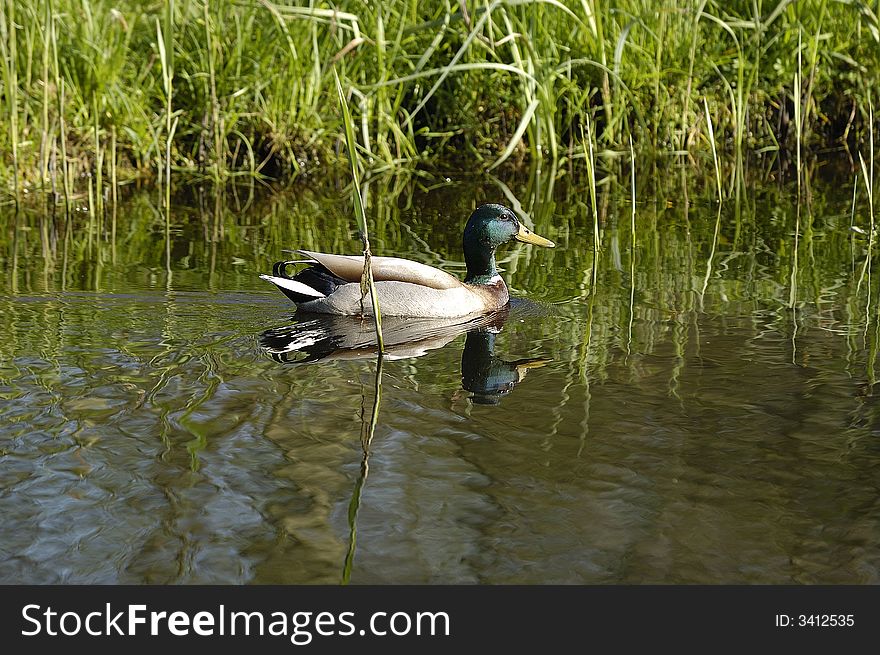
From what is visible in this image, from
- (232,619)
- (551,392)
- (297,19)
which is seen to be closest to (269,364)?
(551,392)

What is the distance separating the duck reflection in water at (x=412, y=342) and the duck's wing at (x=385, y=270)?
19cm

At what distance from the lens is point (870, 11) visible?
35.2 feet

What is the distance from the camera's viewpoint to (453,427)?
14.7 ft

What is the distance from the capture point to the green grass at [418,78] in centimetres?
1026

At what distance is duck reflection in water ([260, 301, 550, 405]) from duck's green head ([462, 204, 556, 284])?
0.34 metres

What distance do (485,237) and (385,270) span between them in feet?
2.72

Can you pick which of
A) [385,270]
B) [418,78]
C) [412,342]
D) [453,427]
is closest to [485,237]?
[385,270]

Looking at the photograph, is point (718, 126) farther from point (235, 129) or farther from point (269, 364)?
point (269, 364)

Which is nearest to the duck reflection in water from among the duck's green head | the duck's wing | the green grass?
the duck's wing

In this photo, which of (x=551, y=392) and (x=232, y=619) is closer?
(x=232, y=619)

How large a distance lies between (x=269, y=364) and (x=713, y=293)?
100 inches

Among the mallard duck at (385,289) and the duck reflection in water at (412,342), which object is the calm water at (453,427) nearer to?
the duck reflection in water at (412,342)

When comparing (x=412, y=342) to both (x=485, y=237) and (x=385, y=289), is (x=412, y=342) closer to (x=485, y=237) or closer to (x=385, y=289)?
(x=385, y=289)

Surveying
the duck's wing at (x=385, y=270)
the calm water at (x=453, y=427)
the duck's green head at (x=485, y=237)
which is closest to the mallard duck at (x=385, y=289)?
the duck's wing at (x=385, y=270)
